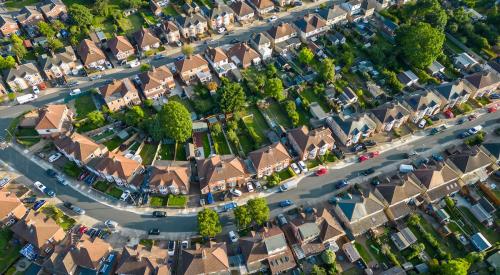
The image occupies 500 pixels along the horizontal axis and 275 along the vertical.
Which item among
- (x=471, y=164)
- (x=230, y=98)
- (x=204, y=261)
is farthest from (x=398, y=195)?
(x=230, y=98)

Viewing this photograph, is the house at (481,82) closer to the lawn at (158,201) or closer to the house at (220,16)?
the house at (220,16)

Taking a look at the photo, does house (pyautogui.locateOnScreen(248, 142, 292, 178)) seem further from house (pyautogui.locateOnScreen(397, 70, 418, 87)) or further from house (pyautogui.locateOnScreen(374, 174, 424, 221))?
house (pyautogui.locateOnScreen(397, 70, 418, 87))

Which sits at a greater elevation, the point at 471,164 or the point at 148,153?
the point at 148,153

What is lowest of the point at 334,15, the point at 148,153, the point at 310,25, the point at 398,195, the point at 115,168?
the point at 398,195

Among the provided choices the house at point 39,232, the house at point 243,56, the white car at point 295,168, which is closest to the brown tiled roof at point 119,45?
the house at point 243,56

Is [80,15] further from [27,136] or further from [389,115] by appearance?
[389,115]

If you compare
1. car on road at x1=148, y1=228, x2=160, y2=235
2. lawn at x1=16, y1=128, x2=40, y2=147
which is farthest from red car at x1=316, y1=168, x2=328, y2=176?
lawn at x1=16, y1=128, x2=40, y2=147
